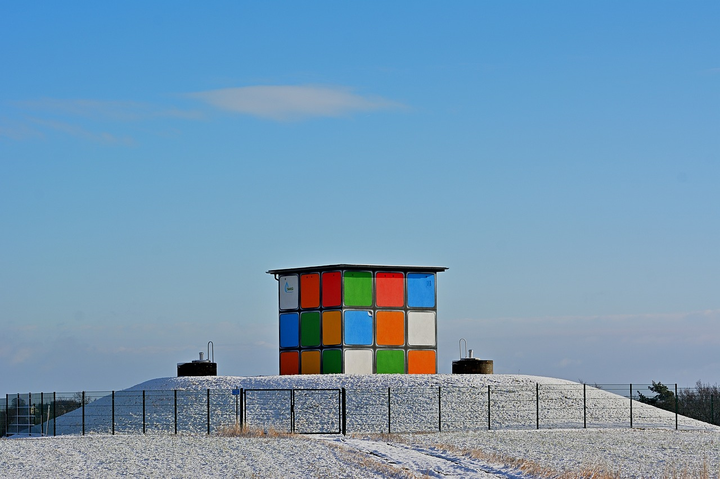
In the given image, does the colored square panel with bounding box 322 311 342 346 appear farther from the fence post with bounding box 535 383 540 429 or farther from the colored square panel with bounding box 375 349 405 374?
the fence post with bounding box 535 383 540 429

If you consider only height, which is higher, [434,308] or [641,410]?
[434,308]

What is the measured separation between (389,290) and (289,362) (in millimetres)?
5872

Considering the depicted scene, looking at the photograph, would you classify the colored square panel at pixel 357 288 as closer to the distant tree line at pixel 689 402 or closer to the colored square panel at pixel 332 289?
the colored square panel at pixel 332 289

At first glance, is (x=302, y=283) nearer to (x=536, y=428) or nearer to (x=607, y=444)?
(x=536, y=428)

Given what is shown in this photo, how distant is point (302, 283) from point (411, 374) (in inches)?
265

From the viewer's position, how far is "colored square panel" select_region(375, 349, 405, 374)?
4525cm

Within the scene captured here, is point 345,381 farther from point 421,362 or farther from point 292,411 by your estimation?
point 421,362

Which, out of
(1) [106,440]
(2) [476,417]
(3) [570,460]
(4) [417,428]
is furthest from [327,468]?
(2) [476,417]

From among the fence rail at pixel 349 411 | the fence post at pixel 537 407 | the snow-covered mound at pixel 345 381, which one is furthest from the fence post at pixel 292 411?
the fence post at pixel 537 407

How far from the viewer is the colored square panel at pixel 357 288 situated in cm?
4522

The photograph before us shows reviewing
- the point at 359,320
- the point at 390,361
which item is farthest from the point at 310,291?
the point at 390,361

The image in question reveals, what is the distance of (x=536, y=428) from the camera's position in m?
37.7

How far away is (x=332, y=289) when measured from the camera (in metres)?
45.4

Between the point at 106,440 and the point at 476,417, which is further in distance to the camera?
the point at 476,417
